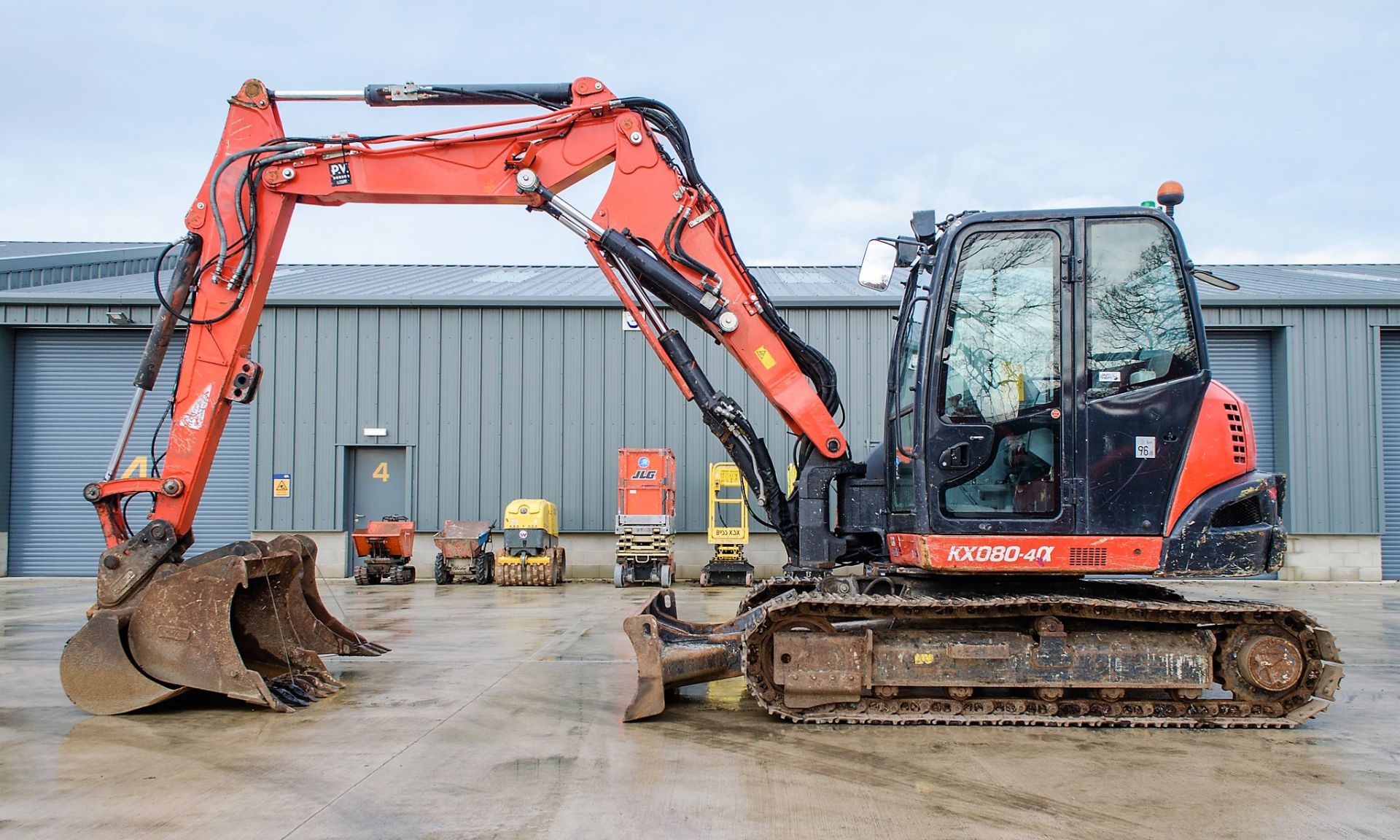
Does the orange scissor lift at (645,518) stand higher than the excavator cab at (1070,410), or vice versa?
the excavator cab at (1070,410)

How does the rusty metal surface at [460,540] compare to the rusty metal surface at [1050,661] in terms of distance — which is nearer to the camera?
the rusty metal surface at [1050,661]

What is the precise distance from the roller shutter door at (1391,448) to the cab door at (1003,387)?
17.8 metres

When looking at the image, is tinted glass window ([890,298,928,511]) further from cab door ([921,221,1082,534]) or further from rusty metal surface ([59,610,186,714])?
rusty metal surface ([59,610,186,714])

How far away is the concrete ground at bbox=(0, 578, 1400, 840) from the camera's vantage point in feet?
13.5

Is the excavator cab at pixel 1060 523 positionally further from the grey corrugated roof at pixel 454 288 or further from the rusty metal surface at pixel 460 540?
the rusty metal surface at pixel 460 540

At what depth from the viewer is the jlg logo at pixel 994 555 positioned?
18.5 feet

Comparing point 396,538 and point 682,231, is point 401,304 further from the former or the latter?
point 682,231

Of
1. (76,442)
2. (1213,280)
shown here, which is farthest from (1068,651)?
(76,442)

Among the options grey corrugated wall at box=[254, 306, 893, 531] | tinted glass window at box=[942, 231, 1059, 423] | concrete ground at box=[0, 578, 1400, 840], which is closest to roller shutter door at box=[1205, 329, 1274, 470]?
grey corrugated wall at box=[254, 306, 893, 531]

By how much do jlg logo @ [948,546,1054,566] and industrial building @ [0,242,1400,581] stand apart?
1377cm

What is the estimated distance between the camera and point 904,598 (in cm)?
583

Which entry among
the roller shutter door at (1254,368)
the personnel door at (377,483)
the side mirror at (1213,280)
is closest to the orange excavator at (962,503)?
the side mirror at (1213,280)

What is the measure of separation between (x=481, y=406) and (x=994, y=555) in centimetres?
1546

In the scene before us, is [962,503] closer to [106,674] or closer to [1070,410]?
[1070,410]
